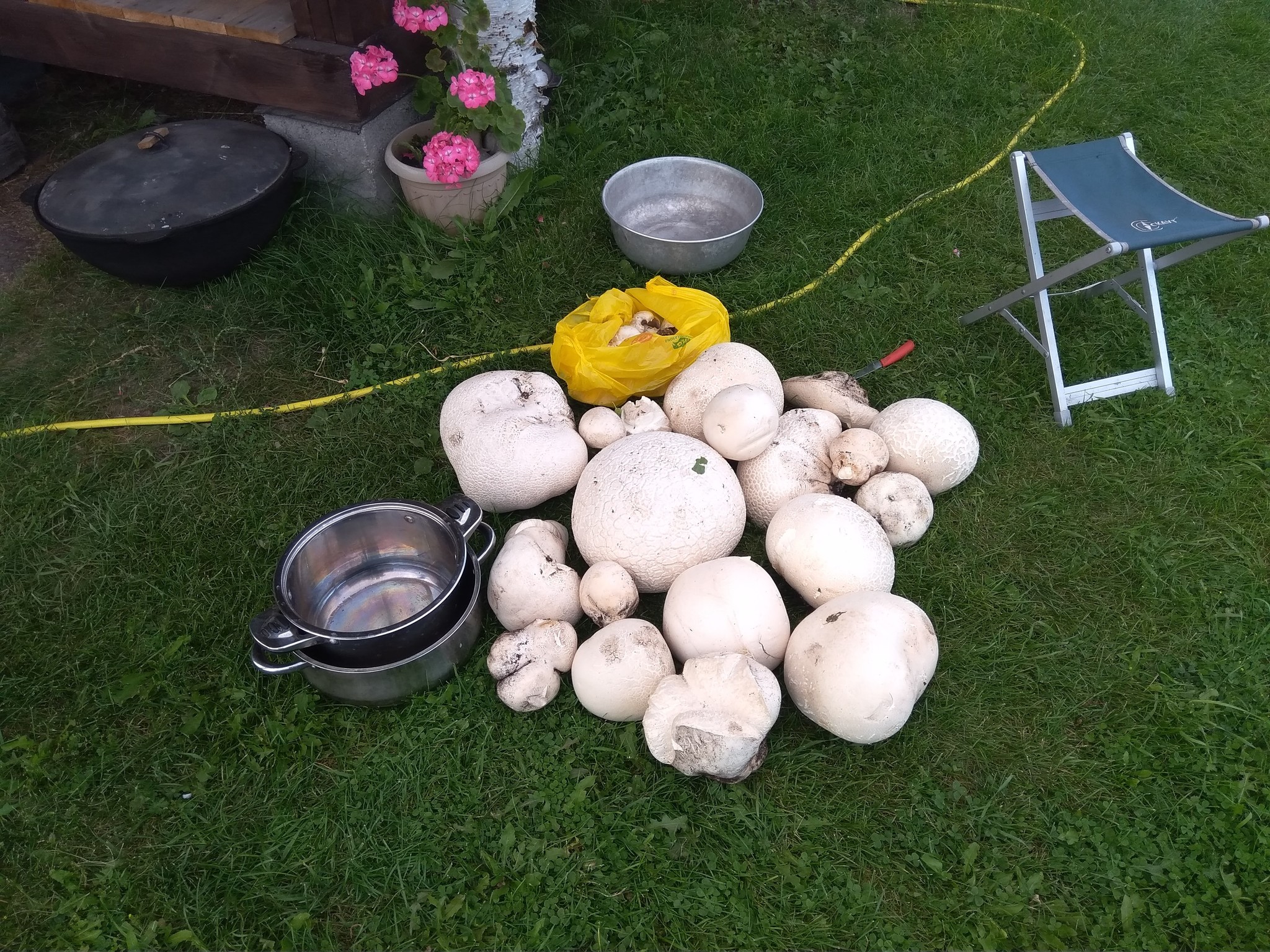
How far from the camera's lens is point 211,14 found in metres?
4.14

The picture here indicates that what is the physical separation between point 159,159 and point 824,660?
367 centimetres

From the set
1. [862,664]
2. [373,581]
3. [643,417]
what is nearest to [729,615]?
[862,664]

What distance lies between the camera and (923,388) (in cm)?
373

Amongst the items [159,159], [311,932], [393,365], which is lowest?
[311,932]

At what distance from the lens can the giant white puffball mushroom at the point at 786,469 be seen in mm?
2959

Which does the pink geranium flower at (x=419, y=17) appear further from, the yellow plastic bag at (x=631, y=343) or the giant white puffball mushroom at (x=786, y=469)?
the giant white puffball mushroom at (x=786, y=469)

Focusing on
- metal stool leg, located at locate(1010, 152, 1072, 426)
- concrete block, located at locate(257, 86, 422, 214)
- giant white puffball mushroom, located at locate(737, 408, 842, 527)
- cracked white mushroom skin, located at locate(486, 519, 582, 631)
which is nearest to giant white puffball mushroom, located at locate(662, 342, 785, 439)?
giant white puffball mushroom, located at locate(737, 408, 842, 527)

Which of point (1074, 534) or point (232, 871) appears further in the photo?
point (1074, 534)

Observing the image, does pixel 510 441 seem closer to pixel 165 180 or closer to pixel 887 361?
pixel 887 361

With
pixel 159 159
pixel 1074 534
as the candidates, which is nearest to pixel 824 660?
pixel 1074 534

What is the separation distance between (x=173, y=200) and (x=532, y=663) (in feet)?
8.76

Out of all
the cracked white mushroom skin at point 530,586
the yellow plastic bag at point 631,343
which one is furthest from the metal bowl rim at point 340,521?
the yellow plastic bag at point 631,343

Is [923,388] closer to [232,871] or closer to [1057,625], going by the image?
[1057,625]

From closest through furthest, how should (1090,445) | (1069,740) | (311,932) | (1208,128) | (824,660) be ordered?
(311,932), (824,660), (1069,740), (1090,445), (1208,128)
